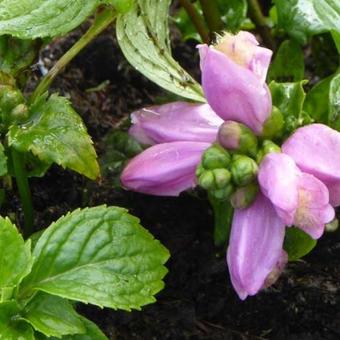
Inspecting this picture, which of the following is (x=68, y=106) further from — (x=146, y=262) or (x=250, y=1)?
(x=250, y=1)

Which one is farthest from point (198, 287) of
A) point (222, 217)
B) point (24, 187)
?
point (24, 187)

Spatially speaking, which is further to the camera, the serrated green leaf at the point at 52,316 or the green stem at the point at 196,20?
the green stem at the point at 196,20

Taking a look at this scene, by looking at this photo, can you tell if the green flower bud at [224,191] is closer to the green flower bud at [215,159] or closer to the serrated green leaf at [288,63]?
the green flower bud at [215,159]

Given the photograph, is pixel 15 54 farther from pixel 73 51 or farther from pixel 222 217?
pixel 222 217

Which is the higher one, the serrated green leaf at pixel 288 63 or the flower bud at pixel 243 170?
the flower bud at pixel 243 170

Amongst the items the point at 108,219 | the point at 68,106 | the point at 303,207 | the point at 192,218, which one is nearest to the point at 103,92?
the point at 192,218

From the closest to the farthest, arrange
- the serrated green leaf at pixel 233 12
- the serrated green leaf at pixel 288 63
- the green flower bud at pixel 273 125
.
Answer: the green flower bud at pixel 273 125 → the serrated green leaf at pixel 288 63 → the serrated green leaf at pixel 233 12

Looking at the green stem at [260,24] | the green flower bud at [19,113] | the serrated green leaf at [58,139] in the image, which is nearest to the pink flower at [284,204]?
the serrated green leaf at [58,139]

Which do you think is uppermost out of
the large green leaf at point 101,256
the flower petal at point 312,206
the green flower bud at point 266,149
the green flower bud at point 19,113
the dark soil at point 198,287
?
the green flower bud at point 19,113
